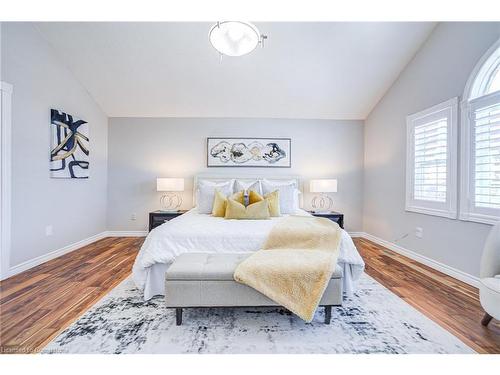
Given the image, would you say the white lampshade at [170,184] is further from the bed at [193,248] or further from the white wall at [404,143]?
the white wall at [404,143]

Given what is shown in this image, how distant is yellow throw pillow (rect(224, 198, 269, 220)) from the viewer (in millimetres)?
3084

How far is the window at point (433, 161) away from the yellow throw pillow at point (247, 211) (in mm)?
2101

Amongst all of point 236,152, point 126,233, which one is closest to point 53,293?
point 126,233

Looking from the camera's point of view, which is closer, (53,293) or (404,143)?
(53,293)

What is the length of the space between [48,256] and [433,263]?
16.1 feet

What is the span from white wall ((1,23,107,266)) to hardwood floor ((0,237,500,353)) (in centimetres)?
37

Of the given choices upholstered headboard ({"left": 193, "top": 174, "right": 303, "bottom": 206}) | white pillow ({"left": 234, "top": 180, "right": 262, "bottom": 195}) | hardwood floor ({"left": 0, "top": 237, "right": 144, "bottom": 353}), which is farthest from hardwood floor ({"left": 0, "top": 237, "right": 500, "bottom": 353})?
white pillow ({"left": 234, "top": 180, "right": 262, "bottom": 195})

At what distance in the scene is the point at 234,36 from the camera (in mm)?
2285

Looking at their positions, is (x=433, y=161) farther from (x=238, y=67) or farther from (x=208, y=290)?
(x=208, y=290)

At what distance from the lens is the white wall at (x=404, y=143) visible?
2.62 metres

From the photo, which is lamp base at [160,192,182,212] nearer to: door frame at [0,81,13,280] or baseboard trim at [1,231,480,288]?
baseboard trim at [1,231,480,288]
